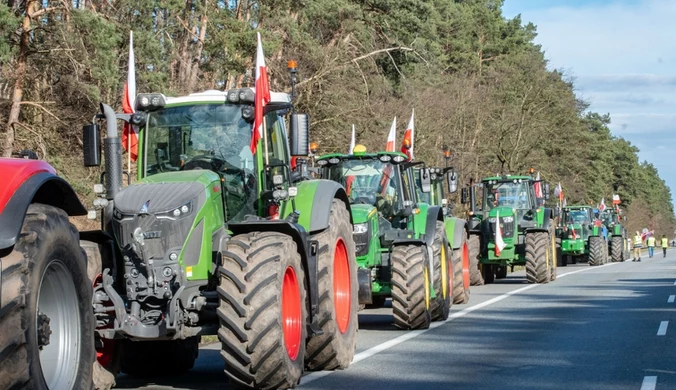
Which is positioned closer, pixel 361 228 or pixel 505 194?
pixel 361 228

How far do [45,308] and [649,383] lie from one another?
588cm

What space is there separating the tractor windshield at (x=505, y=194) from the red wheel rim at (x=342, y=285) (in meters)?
19.2

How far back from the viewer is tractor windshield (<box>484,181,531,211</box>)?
31.3 metres

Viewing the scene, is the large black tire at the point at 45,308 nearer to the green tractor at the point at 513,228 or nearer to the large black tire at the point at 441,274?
the large black tire at the point at 441,274

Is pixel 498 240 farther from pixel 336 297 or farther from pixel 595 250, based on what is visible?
pixel 595 250

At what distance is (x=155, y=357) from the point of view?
37.5 feet

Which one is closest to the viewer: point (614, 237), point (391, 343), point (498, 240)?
point (391, 343)

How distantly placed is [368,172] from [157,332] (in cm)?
870

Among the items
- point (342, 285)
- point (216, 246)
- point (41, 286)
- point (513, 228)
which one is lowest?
point (342, 285)

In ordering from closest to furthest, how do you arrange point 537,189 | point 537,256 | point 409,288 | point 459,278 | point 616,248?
1. point 409,288
2. point 459,278
3. point 537,256
4. point 537,189
5. point 616,248

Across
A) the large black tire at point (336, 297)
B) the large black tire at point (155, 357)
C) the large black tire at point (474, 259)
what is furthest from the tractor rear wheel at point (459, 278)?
the large black tire at point (155, 357)

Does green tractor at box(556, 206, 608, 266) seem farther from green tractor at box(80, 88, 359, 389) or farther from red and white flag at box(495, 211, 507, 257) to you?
green tractor at box(80, 88, 359, 389)

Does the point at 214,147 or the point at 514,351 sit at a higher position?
the point at 214,147

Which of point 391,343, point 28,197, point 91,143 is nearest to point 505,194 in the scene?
point 391,343
